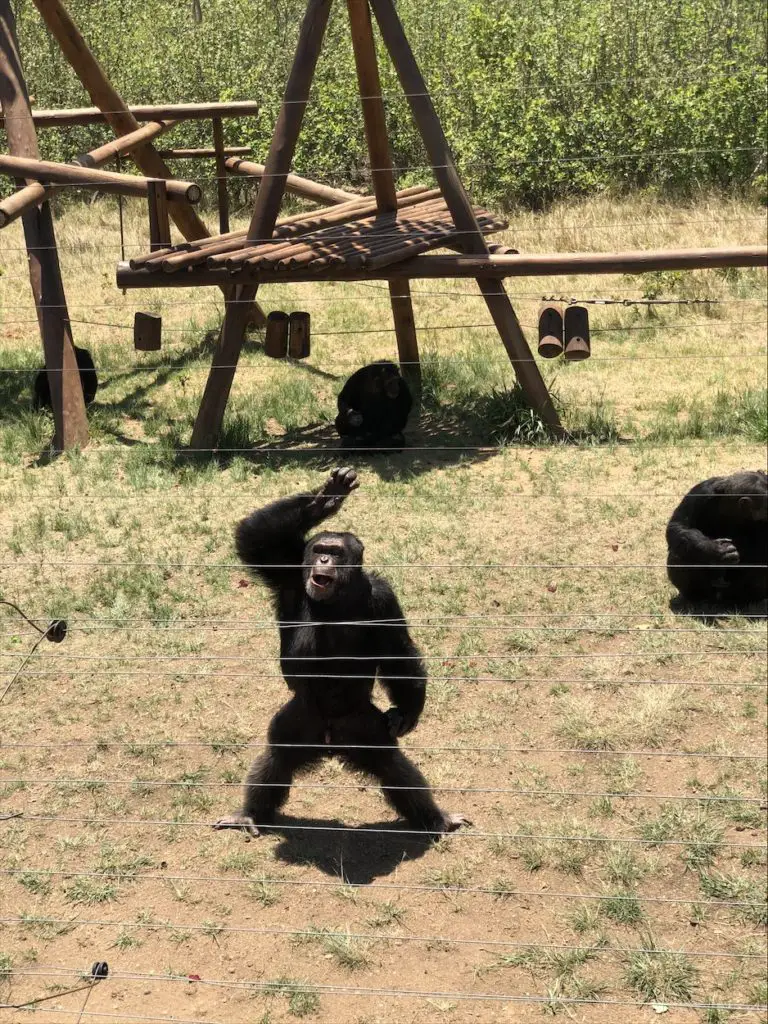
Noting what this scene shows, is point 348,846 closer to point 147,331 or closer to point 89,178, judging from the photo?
point 147,331

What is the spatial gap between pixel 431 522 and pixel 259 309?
4260 millimetres

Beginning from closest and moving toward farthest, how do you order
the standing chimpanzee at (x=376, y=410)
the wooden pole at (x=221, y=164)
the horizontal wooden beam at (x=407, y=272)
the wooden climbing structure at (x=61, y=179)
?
the horizontal wooden beam at (x=407, y=272), the wooden climbing structure at (x=61, y=179), the standing chimpanzee at (x=376, y=410), the wooden pole at (x=221, y=164)

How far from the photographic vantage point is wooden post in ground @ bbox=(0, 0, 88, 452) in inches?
382

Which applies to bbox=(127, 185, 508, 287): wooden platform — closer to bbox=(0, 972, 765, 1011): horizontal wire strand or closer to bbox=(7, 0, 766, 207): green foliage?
bbox=(7, 0, 766, 207): green foliage

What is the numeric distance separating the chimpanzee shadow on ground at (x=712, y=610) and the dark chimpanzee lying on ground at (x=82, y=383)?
5.93m

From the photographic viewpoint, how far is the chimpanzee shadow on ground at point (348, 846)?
5062 mm

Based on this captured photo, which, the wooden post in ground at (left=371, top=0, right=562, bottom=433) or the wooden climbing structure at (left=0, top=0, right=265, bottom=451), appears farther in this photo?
the wooden post in ground at (left=371, top=0, right=562, bottom=433)

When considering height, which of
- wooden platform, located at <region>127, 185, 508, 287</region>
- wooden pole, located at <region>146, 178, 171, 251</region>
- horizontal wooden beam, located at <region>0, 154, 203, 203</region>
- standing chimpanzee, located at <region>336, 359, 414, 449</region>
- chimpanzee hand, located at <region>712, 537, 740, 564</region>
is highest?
horizontal wooden beam, located at <region>0, 154, 203, 203</region>

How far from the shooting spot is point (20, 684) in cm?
643

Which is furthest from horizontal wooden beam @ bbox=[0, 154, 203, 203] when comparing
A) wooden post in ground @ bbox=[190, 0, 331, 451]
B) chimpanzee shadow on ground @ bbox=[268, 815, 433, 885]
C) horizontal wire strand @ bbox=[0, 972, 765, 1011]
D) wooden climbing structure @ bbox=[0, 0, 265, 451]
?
horizontal wire strand @ bbox=[0, 972, 765, 1011]

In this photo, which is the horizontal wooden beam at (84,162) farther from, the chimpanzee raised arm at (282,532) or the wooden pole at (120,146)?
the chimpanzee raised arm at (282,532)

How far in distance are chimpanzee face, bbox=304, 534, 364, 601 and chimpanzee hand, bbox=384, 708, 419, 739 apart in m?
0.57

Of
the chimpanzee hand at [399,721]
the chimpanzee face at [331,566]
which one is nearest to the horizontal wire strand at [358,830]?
the chimpanzee hand at [399,721]

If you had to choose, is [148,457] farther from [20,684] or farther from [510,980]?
[510,980]
